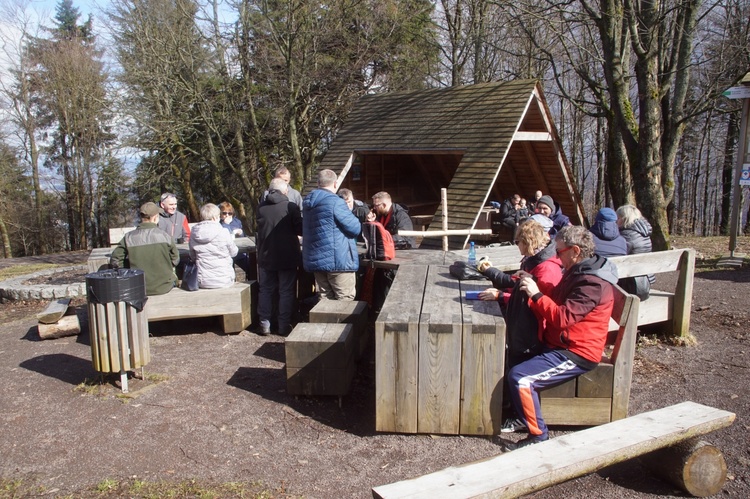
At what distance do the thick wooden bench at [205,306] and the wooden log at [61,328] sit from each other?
951 mm

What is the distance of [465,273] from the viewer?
5.52 meters

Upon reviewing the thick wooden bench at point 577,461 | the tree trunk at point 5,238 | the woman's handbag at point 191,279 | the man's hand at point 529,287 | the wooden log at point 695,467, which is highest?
the man's hand at point 529,287

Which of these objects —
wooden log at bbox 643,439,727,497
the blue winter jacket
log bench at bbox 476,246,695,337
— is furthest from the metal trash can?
wooden log at bbox 643,439,727,497

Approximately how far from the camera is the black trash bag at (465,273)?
5.52 m

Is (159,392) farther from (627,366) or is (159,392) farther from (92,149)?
(92,149)

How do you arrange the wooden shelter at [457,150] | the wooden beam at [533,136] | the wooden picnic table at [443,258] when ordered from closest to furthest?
the wooden picnic table at [443,258] < the wooden shelter at [457,150] < the wooden beam at [533,136]

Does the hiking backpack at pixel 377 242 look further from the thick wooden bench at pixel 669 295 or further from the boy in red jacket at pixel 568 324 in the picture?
the boy in red jacket at pixel 568 324

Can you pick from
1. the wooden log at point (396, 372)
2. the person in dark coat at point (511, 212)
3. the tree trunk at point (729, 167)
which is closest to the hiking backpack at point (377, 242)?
the wooden log at point (396, 372)

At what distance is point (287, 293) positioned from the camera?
22.7 ft

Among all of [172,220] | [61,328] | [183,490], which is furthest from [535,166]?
[183,490]

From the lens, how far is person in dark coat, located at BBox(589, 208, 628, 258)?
6.21m

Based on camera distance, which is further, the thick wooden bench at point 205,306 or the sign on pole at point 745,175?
the sign on pole at point 745,175

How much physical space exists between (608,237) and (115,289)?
4.69 metres

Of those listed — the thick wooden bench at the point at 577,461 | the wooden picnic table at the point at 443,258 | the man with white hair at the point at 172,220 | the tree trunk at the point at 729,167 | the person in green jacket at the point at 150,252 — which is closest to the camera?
the thick wooden bench at the point at 577,461
